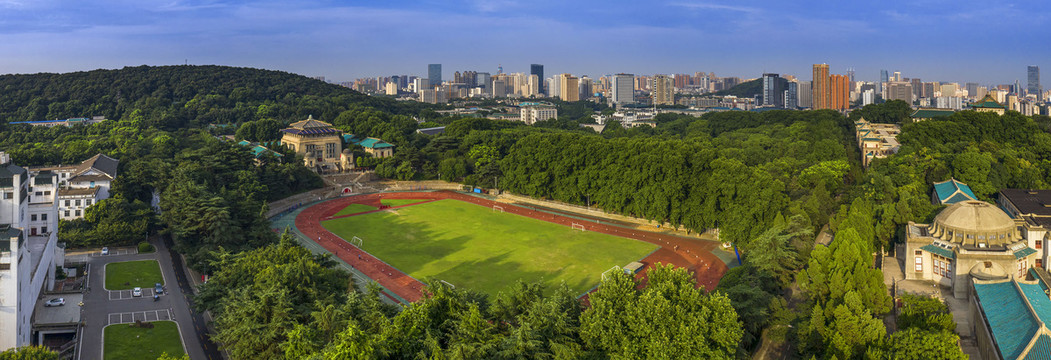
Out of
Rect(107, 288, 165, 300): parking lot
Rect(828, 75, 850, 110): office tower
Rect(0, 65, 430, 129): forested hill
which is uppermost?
Rect(828, 75, 850, 110): office tower

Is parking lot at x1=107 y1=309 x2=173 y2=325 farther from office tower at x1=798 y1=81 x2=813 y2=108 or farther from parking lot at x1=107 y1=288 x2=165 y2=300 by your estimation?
office tower at x1=798 y1=81 x2=813 y2=108

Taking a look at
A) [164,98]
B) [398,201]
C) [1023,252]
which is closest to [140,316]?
[398,201]

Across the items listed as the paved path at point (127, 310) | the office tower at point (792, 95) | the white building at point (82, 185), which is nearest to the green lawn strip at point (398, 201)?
the white building at point (82, 185)

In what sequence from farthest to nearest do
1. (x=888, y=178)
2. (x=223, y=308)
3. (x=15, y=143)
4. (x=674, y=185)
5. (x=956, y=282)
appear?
(x=15, y=143)
(x=674, y=185)
(x=888, y=178)
(x=956, y=282)
(x=223, y=308)

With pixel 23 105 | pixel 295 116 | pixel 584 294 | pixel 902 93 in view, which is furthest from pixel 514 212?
pixel 902 93

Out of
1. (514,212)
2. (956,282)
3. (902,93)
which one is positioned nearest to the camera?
(956,282)

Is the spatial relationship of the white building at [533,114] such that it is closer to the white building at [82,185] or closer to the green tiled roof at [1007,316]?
the white building at [82,185]

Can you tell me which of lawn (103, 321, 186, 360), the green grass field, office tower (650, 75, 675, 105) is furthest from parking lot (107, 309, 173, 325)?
office tower (650, 75, 675, 105)

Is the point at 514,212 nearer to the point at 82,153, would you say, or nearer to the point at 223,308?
the point at 223,308
